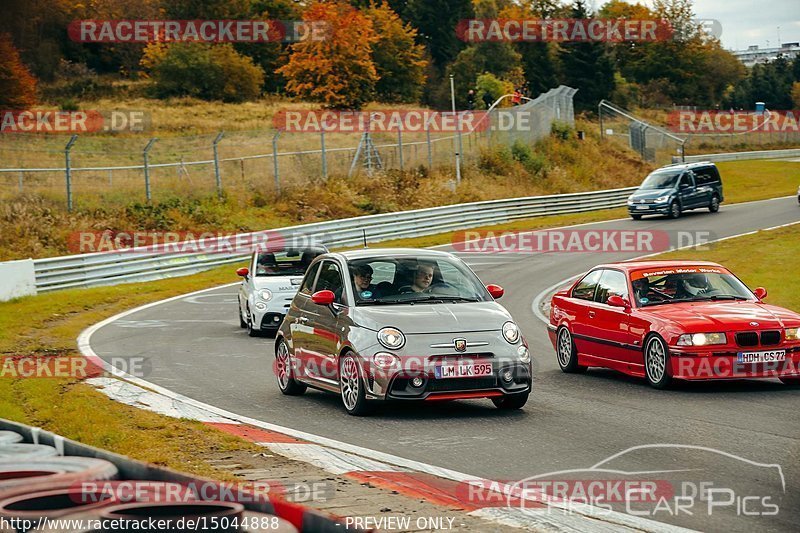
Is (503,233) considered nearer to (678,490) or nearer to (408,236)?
(408,236)

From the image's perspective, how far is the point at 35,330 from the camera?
20.8 m

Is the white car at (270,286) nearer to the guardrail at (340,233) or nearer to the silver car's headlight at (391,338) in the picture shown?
the guardrail at (340,233)

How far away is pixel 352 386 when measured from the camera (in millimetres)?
10812

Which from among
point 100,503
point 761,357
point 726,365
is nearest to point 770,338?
point 761,357

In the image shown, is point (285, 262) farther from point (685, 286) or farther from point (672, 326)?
point (672, 326)

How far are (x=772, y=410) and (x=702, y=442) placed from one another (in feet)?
6.39

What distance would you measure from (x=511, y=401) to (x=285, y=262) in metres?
9.83

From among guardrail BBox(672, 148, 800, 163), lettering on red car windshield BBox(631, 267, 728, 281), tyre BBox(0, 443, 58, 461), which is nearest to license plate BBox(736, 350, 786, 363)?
lettering on red car windshield BBox(631, 267, 728, 281)

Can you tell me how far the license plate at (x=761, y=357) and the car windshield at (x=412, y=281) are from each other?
2691mm

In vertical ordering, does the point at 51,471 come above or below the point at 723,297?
above

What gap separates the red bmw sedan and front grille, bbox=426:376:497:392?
8.38ft

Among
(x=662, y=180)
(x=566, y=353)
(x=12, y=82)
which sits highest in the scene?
(x=12, y=82)

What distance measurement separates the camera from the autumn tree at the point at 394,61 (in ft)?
302

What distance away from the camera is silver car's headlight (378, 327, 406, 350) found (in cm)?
1041
